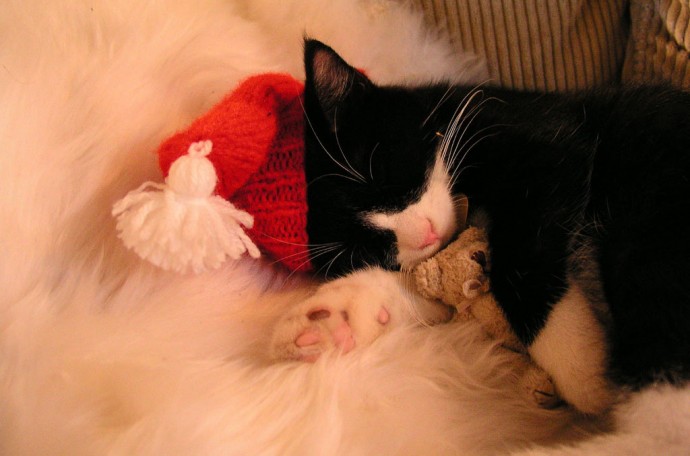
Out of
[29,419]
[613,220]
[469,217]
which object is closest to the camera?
[29,419]

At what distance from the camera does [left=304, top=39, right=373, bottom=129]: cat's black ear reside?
2.08 feet

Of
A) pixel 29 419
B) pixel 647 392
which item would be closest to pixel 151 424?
pixel 29 419

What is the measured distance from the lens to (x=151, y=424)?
44 cm

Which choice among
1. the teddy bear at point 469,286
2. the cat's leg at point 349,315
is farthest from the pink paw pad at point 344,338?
the teddy bear at point 469,286

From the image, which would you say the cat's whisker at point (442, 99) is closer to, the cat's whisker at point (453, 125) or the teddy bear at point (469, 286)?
the cat's whisker at point (453, 125)

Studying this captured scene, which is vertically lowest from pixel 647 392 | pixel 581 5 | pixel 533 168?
pixel 647 392

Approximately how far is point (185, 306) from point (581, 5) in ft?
2.87

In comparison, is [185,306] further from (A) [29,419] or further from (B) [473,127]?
(B) [473,127]

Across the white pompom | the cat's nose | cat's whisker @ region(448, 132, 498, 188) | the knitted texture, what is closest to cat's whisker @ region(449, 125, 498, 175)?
cat's whisker @ region(448, 132, 498, 188)

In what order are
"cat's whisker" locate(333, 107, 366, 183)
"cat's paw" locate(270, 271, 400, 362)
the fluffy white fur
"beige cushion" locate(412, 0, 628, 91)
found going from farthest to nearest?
"beige cushion" locate(412, 0, 628, 91) < "cat's whisker" locate(333, 107, 366, 183) < "cat's paw" locate(270, 271, 400, 362) < the fluffy white fur

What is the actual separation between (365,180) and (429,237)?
0.12m

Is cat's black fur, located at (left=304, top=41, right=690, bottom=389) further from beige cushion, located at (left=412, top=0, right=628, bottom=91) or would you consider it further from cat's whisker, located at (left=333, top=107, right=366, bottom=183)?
beige cushion, located at (left=412, top=0, right=628, bottom=91)

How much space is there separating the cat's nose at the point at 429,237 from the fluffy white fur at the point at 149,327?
112mm

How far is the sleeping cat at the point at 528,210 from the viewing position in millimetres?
501
